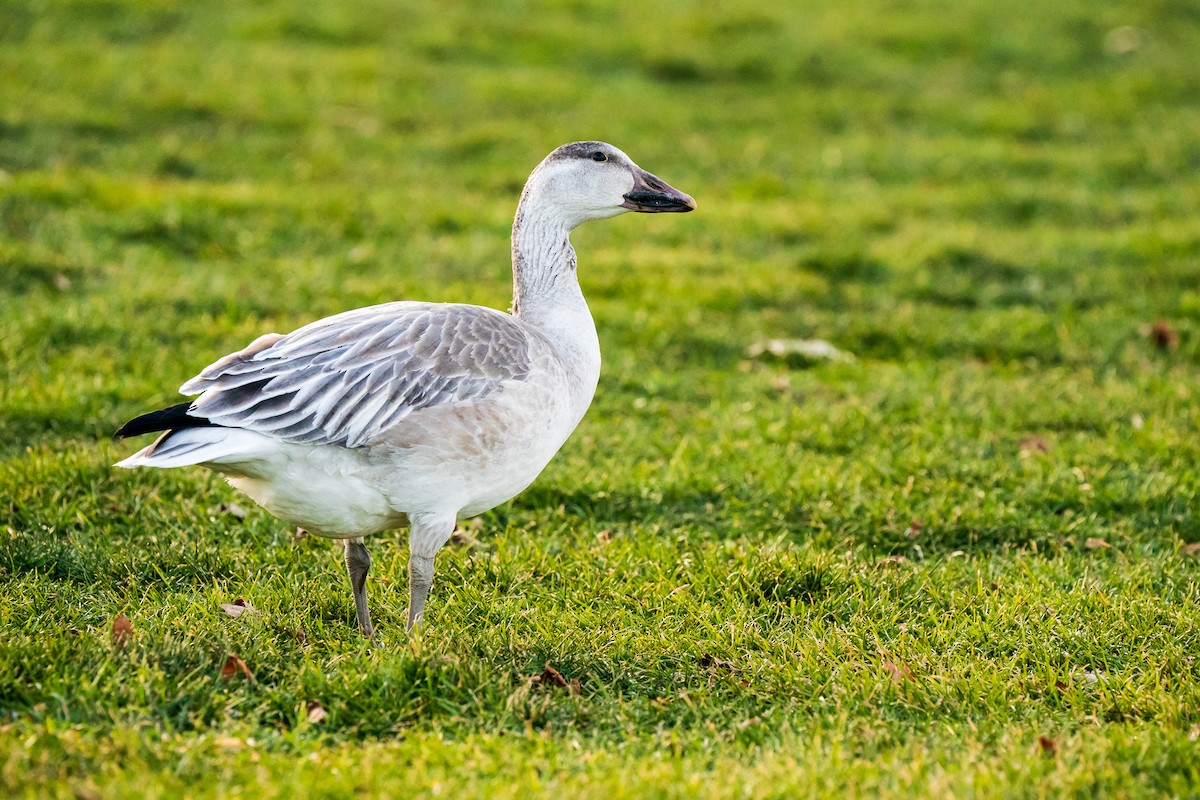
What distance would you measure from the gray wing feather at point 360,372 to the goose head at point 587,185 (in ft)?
1.98

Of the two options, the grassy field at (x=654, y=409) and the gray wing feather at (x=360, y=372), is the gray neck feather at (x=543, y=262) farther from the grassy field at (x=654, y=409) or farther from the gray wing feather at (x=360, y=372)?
the grassy field at (x=654, y=409)

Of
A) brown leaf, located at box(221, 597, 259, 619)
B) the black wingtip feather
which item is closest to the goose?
the black wingtip feather

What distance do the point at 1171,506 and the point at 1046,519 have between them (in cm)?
66

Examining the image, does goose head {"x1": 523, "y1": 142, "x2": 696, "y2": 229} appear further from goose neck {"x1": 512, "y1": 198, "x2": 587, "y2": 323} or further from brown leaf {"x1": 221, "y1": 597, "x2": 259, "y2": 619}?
brown leaf {"x1": 221, "y1": 597, "x2": 259, "y2": 619}

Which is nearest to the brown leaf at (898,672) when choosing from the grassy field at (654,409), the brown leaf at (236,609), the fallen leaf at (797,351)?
the grassy field at (654,409)

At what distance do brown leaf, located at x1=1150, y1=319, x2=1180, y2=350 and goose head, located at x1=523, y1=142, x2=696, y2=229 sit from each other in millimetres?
4823

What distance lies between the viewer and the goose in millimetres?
4410

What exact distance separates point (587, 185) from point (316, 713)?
2.41m

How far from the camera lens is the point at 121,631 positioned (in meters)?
4.45

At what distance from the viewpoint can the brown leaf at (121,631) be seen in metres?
4.37

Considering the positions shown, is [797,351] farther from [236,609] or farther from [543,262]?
[236,609]

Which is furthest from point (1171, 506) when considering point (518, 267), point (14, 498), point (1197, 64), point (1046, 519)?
point (1197, 64)

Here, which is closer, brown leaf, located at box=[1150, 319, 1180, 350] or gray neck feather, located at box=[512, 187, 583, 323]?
gray neck feather, located at box=[512, 187, 583, 323]

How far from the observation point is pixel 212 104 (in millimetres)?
12141
